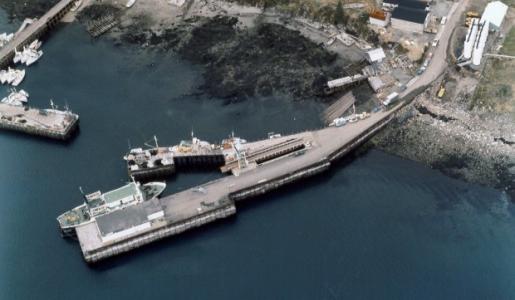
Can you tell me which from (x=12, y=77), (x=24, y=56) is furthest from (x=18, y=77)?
(x=24, y=56)

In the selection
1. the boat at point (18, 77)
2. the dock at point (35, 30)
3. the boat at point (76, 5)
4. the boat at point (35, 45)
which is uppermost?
the boat at point (76, 5)

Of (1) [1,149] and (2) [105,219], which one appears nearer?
→ (2) [105,219]

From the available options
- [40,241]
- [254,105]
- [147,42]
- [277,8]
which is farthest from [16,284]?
[277,8]

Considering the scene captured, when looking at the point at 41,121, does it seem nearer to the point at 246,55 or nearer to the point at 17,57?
the point at 17,57

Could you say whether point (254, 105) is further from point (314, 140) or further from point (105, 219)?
point (105, 219)

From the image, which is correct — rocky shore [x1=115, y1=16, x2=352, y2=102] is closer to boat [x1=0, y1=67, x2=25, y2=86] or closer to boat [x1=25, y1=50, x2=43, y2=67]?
boat [x1=25, y1=50, x2=43, y2=67]

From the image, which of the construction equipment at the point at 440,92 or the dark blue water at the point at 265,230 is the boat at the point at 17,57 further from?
the construction equipment at the point at 440,92

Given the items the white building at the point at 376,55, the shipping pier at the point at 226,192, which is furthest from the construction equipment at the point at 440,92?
the white building at the point at 376,55

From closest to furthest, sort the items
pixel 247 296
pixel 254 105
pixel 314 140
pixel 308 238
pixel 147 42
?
→ pixel 247 296 → pixel 308 238 → pixel 314 140 → pixel 254 105 → pixel 147 42
